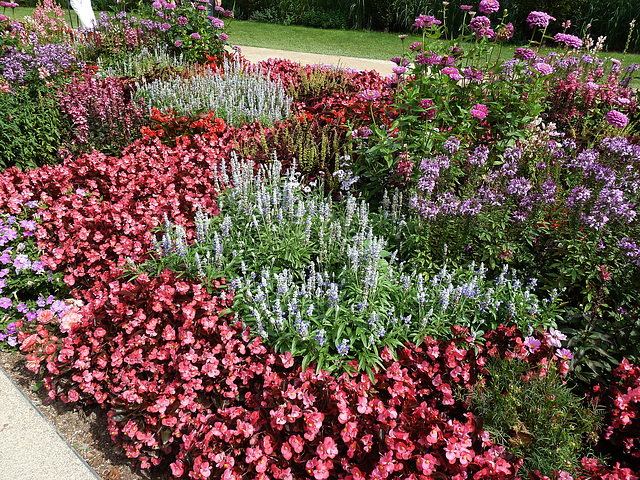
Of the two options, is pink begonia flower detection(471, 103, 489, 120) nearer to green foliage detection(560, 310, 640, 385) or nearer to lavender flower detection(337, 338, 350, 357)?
green foliage detection(560, 310, 640, 385)

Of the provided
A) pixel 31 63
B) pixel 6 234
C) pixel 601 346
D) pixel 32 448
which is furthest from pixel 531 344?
pixel 31 63

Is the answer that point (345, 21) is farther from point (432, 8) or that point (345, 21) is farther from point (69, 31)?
point (69, 31)

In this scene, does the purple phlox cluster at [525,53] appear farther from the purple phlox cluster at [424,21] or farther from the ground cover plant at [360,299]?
the purple phlox cluster at [424,21]

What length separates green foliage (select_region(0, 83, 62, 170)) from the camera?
15.4 feet

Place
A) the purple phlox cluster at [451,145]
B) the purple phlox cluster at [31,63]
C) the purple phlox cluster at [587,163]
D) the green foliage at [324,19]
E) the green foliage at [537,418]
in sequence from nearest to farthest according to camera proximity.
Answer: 1. the green foliage at [537,418]
2. the purple phlox cluster at [587,163]
3. the purple phlox cluster at [451,145]
4. the purple phlox cluster at [31,63]
5. the green foliage at [324,19]

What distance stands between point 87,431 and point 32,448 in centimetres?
28

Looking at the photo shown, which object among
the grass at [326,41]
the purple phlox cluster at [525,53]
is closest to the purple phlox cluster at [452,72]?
the purple phlox cluster at [525,53]

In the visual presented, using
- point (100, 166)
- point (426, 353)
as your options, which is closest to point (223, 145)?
point (100, 166)

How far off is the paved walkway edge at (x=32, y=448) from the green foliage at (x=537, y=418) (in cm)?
216

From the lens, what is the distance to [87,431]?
2701 mm

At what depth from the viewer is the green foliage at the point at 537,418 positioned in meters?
2.16

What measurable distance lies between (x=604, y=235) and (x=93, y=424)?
3531 millimetres

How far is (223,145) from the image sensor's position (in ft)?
16.2

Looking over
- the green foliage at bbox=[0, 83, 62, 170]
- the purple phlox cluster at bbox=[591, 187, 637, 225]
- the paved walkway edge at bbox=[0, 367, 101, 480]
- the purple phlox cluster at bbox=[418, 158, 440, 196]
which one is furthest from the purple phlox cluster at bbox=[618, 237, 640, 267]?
the green foliage at bbox=[0, 83, 62, 170]
